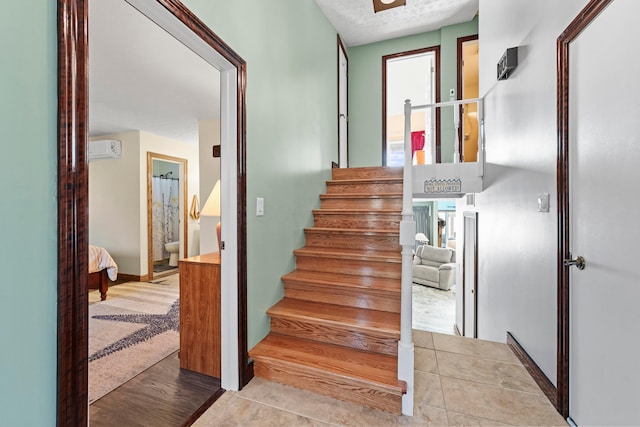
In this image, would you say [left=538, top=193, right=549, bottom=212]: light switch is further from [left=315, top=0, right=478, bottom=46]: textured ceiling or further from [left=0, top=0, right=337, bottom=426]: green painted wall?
[left=315, top=0, right=478, bottom=46]: textured ceiling

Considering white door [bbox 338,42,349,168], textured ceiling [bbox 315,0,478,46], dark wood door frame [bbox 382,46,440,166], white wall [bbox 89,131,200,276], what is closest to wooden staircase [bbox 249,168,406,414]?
white door [bbox 338,42,349,168]

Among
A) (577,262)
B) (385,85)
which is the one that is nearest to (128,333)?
(577,262)

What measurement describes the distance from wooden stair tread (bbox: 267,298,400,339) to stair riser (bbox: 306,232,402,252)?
650 millimetres

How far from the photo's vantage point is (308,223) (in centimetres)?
295

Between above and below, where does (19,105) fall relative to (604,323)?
above

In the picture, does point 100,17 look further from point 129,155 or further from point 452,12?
point 452,12

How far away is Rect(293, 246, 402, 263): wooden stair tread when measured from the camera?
231 centimetres

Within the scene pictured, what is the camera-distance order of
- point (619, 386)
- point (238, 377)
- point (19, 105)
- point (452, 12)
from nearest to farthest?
point (19, 105) < point (619, 386) < point (238, 377) < point (452, 12)

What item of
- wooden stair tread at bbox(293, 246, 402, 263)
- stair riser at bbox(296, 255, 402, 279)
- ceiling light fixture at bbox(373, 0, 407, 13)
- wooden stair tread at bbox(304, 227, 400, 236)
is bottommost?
stair riser at bbox(296, 255, 402, 279)

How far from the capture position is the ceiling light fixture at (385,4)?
3482 millimetres

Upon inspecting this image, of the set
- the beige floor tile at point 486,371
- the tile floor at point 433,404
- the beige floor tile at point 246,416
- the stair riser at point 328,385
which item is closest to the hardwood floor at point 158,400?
the beige floor tile at point 246,416

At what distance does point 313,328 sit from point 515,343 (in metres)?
1.57

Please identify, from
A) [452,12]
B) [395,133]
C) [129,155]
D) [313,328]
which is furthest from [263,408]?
[395,133]

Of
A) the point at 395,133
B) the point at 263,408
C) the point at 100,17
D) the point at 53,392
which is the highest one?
the point at 395,133
